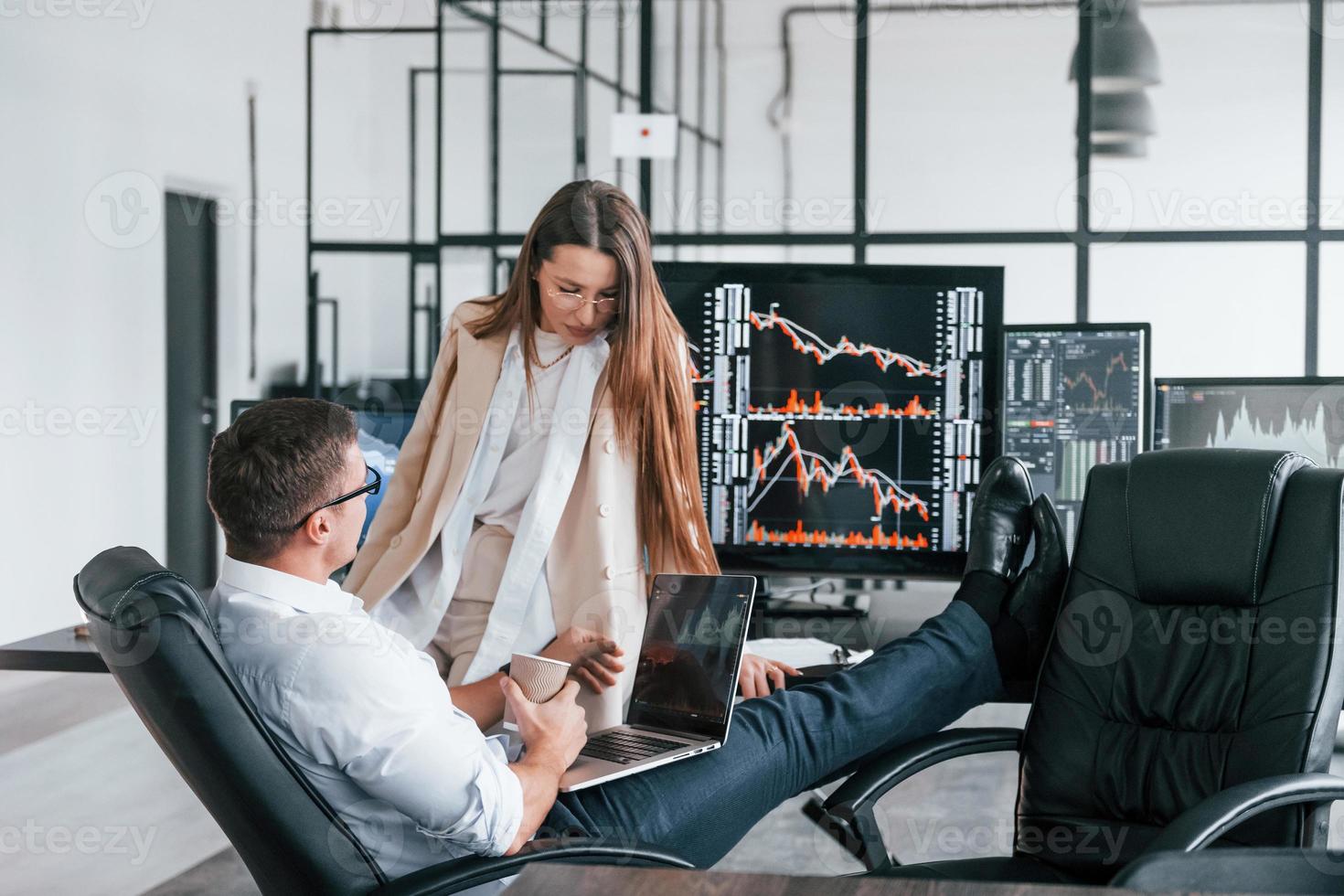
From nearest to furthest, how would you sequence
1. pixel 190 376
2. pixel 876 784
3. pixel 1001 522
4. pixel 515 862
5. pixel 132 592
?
pixel 132 592 < pixel 515 862 < pixel 876 784 < pixel 1001 522 < pixel 190 376

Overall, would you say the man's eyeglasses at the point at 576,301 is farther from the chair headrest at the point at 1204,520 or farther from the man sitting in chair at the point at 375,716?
the chair headrest at the point at 1204,520

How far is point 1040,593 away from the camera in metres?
2.05

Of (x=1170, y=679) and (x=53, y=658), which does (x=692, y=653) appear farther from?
(x=53, y=658)

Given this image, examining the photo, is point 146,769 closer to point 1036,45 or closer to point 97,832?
point 97,832

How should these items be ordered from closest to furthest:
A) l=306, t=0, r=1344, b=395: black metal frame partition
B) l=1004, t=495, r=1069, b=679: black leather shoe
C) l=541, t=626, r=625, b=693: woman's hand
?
l=541, t=626, r=625, b=693: woman's hand
l=1004, t=495, r=1069, b=679: black leather shoe
l=306, t=0, r=1344, b=395: black metal frame partition

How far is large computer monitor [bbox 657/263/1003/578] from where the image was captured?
2.59 meters

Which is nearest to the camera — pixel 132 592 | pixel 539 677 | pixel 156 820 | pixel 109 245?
pixel 132 592

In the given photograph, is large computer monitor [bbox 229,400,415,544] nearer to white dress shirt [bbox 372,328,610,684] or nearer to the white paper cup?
white dress shirt [bbox 372,328,610,684]

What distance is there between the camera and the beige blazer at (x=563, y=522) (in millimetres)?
1913

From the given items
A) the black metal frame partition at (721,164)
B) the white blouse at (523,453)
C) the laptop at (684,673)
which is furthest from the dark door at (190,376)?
the laptop at (684,673)

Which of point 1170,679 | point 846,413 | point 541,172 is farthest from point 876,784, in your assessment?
Result: point 541,172

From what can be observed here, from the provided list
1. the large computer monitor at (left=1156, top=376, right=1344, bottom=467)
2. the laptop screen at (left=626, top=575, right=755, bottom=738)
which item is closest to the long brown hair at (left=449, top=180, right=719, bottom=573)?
the laptop screen at (left=626, top=575, right=755, bottom=738)

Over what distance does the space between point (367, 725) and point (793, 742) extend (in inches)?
30.3

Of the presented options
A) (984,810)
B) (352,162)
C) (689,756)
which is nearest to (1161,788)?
(689,756)
